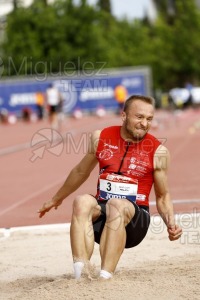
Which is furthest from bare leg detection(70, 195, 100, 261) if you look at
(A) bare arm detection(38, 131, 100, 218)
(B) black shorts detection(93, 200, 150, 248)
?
(A) bare arm detection(38, 131, 100, 218)

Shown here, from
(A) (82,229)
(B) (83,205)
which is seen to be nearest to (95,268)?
(A) (82,229)

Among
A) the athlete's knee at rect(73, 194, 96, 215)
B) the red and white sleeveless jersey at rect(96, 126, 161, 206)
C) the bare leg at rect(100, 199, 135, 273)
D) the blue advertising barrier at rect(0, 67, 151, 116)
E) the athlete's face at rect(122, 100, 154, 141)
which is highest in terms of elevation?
the athlete's face at rect(122, 100, 154, 141)

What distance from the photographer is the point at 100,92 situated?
168ft

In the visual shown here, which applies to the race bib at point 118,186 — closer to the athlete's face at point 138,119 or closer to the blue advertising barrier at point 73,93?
the athlete's face at point 138,119

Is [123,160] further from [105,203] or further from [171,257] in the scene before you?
[171,257]

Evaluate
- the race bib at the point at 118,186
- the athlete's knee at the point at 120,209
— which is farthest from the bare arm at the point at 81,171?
the athlete's knee at the point at 120,209

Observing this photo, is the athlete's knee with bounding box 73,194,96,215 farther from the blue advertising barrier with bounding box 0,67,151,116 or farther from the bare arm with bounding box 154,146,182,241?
the blue advertising barrier with bounding box 0,67,151,116

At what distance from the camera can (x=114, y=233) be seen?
6566 mm

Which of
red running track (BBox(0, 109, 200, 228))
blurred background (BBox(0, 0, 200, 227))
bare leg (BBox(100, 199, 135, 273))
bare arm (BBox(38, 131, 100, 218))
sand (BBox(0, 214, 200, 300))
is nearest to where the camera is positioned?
sand (BBox(0, 214, 200, 300))

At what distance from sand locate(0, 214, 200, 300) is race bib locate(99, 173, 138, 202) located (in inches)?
22.0

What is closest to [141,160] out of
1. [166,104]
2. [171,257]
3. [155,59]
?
[171,257]

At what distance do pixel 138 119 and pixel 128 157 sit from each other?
29 centimetres

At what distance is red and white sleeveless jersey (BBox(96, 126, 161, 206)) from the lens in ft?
22.1

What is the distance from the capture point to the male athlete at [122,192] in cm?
659
